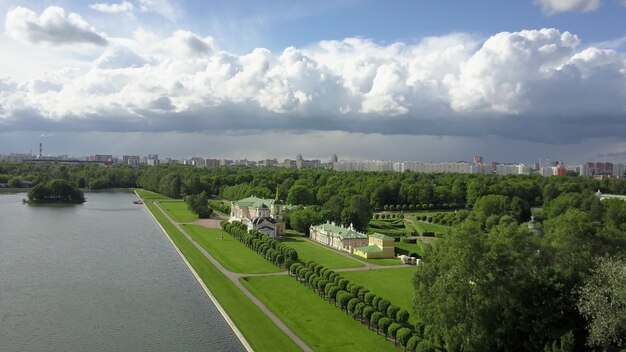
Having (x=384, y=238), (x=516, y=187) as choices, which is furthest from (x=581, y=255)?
(x=516, y=187)

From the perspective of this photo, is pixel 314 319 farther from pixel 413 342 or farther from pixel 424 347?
pixel 424 347

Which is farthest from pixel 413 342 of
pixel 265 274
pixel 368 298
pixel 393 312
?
pixel 265 274

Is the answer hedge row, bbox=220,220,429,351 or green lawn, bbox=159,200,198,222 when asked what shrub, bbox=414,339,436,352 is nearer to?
hedge row, bbox=220,220,429,351

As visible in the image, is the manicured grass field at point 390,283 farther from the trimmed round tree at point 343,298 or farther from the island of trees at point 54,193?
the island of trees at point 54,193

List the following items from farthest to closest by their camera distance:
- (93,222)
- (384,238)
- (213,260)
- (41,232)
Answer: (93,222) → (41,232) → (384,238) → (213,260)

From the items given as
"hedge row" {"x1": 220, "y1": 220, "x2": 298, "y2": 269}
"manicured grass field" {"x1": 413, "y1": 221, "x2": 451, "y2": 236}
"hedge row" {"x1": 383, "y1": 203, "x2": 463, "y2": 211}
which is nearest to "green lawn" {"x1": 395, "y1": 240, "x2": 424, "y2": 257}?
"manicured grass field" {"x1": 413, "y1": 221, "x2": 451, "y2": 236}

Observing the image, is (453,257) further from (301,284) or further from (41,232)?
(41,232)
